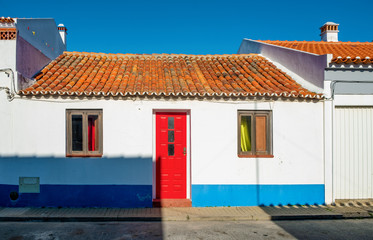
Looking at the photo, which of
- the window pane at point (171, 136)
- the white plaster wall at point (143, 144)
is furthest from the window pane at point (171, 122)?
the white plaster wall at point (143, 144)

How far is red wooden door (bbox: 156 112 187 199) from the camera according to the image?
9836 mm

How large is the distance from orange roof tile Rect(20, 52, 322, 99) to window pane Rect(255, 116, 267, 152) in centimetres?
80

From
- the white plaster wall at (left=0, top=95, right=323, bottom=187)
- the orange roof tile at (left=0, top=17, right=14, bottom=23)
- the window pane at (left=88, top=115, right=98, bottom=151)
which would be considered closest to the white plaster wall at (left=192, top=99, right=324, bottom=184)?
the white plaster wall at (left=0, top=95, right=323, bottom=187)

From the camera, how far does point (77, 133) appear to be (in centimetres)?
948

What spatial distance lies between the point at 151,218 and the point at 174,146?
2.25 meters

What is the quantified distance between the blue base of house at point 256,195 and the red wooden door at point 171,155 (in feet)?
2.00

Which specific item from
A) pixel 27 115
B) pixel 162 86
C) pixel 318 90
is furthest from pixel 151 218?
pixel 318 90

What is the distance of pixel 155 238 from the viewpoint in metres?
7.00

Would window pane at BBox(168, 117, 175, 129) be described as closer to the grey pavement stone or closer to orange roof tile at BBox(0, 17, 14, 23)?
the grey pavement stone

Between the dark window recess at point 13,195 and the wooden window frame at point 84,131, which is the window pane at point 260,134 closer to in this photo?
the wooden window frame at point 84,131

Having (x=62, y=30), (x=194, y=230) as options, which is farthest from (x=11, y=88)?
(x=62, y=30)

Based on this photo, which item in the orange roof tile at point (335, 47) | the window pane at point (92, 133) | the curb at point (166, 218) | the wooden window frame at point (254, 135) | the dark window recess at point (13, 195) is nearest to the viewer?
the curb at point (166, 218)

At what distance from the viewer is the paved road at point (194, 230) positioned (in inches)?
281

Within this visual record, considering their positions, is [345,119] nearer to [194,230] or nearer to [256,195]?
[256,195]
